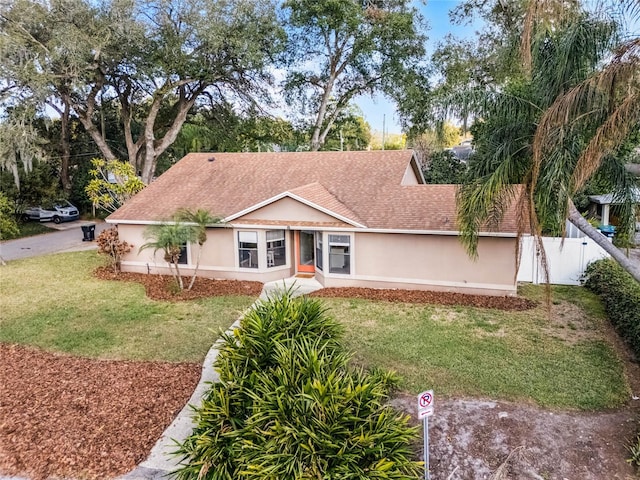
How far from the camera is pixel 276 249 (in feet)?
51.6

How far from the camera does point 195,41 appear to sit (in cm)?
2455

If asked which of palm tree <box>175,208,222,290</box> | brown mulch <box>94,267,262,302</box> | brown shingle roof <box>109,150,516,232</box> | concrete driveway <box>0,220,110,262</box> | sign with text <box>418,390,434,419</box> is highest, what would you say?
brown shingle roof <box>109,150,516,232</box>

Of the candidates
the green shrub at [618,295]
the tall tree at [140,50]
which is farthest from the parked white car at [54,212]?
the green shrub at [618,295]

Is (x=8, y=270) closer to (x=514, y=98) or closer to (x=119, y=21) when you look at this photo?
(x=119, y=21)

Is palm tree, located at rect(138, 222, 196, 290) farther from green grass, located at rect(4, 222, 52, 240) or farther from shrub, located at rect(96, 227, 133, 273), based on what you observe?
green grass, located at rect(4, 222, 52, 240)

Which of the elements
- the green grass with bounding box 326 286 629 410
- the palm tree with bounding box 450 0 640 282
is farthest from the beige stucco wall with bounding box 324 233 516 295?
the palm tree with bounding box 450 0 640 282

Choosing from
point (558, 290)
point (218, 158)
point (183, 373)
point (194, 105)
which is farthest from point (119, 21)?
point (558, 290)

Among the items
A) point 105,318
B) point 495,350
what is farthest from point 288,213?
point 495,350

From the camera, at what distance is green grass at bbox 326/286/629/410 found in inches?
311

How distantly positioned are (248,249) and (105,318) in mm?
5314

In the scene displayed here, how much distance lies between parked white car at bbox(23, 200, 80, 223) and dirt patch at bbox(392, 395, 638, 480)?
31.1 metres

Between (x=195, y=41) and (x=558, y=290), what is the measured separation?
2246cm

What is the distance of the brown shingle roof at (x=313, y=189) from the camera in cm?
1454

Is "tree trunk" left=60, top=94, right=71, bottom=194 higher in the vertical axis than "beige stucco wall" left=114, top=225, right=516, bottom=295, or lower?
higher
